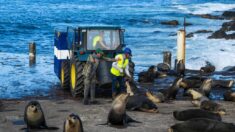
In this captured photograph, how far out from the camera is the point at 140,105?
1648cm

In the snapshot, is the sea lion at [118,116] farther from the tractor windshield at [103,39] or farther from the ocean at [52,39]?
the ocean at [52,39]

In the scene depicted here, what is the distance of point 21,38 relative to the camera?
4834cm

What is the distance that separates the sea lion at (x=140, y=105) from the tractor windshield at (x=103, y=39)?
3.26 metres

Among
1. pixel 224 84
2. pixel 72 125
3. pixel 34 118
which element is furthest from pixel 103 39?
pixel 72 125

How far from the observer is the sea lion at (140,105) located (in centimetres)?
1641

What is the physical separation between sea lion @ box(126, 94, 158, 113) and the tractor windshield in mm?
3264

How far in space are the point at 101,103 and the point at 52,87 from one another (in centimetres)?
469

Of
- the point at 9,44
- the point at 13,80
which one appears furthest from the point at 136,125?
the point at 9,44

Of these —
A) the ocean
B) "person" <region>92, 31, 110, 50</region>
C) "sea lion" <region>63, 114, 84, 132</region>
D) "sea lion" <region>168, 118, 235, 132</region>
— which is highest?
"person" <region>92, 31, 110, 50</region>

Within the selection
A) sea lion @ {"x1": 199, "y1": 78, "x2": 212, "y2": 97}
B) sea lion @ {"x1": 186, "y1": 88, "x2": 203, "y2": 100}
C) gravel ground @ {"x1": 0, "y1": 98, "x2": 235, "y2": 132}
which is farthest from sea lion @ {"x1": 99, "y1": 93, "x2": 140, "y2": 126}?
sea lion @ {"x1": 199, "y1": 78, "x2": 212, "y2": 97}

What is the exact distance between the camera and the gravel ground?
1427 centimetres

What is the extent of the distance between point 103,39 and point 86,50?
0.72 meters

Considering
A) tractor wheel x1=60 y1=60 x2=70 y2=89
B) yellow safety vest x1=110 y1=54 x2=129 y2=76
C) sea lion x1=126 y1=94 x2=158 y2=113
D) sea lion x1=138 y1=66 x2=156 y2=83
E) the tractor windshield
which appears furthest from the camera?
sea lion x1=138 y1=66 x2=156 y2=83

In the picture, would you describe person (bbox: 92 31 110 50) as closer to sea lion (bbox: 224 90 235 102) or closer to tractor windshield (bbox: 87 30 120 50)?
tractor windshield (bbox: 87 30 120 50)
